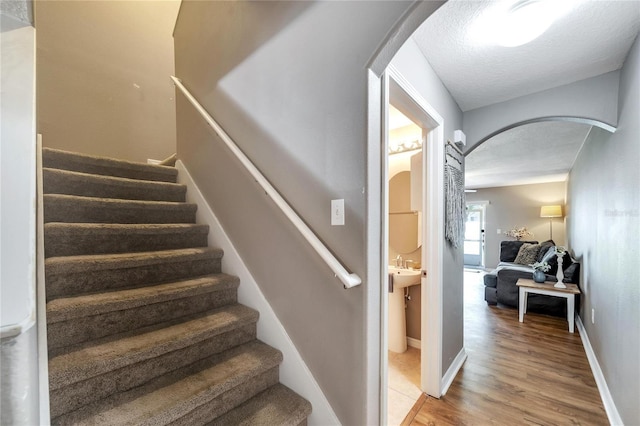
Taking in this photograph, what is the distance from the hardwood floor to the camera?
179 cm

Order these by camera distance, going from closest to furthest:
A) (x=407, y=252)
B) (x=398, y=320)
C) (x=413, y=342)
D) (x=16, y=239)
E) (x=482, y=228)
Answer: (x=16, y=239)
(x=398, y=320)
(x=413, y=342)
(x=407, y=252)
(x=482, y=228)

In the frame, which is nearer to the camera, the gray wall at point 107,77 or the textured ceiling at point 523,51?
the textured ceiling at point 523,51

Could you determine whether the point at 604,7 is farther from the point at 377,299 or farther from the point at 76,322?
the point at 76,322

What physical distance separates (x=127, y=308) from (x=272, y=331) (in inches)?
29.5

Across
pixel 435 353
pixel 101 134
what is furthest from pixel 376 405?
pixel 101 134

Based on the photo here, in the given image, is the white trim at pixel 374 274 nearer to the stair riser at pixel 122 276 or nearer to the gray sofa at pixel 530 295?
the stair riser at pixel 122 276

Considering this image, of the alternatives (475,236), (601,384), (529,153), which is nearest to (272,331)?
(601,384)

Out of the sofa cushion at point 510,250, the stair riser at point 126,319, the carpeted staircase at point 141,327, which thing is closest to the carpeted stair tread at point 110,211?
the carpeted staircase at point 141,327

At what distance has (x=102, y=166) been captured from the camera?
211cm

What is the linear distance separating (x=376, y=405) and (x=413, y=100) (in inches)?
66.5

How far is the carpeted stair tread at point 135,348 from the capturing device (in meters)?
1.01

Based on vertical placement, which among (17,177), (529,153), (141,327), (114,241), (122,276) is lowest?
(141,327)

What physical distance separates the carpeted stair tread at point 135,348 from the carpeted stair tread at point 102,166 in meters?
1.48

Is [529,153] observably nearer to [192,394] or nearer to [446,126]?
[446,126]
